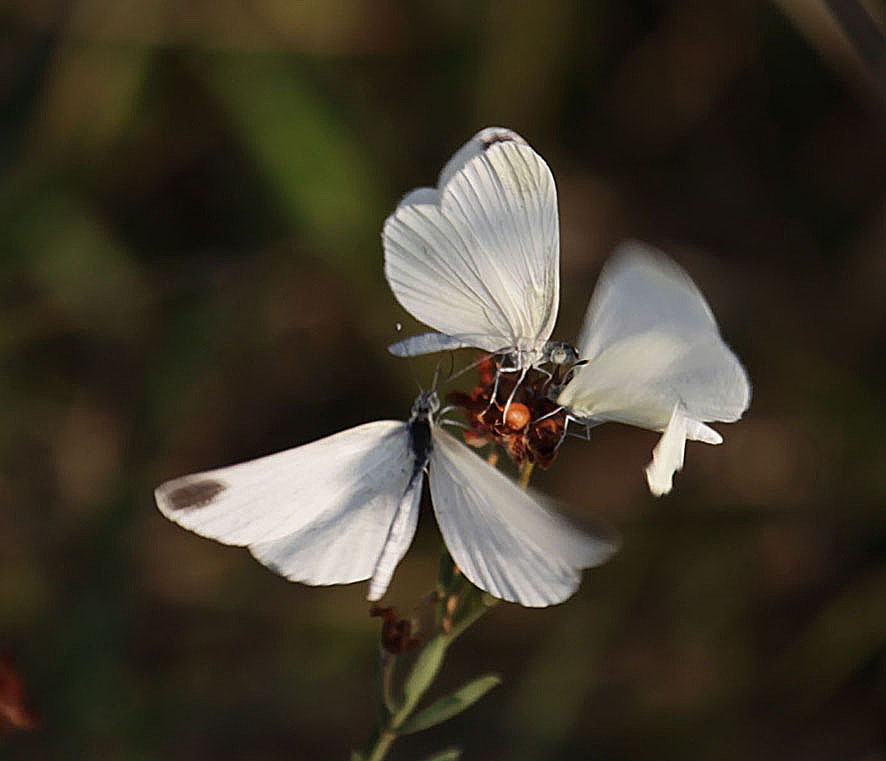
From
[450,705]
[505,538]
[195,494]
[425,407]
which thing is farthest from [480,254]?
[450,705]

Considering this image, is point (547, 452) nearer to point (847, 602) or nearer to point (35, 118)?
point (847, 602)

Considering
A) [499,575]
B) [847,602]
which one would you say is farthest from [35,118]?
[847,602]

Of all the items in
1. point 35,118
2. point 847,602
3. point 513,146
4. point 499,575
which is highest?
point 35,118

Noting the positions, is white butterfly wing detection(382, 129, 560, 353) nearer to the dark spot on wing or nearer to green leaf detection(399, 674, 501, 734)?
the dark spot on wing

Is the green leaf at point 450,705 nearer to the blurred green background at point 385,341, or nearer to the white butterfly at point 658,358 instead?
the white butterfly at point 658,358

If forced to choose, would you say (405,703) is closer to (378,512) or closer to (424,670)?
(424,670)

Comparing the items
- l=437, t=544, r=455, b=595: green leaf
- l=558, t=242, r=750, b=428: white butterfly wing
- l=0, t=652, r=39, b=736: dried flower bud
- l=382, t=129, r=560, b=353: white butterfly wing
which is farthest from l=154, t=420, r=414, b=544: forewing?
l=0, t=652, r=39, b=736: dried flower bud

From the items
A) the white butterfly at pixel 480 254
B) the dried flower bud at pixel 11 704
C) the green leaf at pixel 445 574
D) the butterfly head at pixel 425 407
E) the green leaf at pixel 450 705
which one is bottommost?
the green leaf at pixel 450 705

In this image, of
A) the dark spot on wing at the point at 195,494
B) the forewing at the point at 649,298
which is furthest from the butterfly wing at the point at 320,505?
the forewing at the point at 649,298
